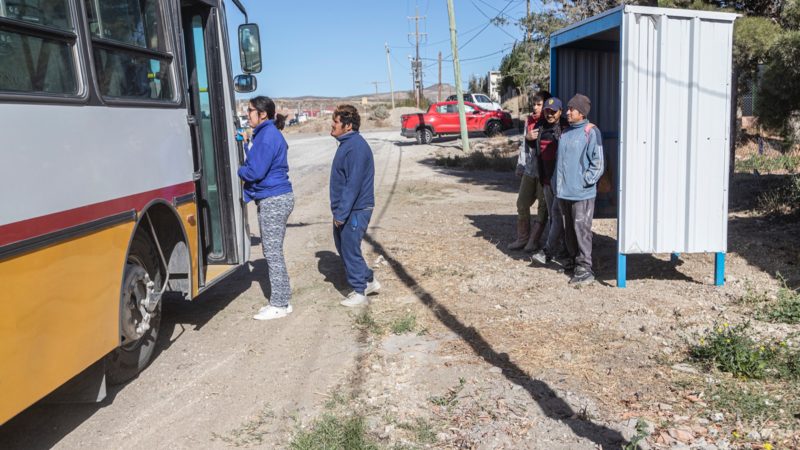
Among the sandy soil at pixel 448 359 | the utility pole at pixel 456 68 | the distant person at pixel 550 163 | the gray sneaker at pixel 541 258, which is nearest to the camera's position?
the sandy soil at pixel 448 359

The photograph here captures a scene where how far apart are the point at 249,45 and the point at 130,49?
2.11 metres

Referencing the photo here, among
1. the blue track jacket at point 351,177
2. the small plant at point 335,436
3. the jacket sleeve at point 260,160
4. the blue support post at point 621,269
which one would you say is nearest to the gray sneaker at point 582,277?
the blue support post at point 621,269

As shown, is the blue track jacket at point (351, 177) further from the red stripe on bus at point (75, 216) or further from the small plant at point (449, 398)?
the small plant at point (449, 398)

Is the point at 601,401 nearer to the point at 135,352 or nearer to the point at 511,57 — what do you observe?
the point at 135,352

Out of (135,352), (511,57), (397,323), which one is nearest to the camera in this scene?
(135,352)

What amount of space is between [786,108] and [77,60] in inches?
381

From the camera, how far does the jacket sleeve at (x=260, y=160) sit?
597 cm

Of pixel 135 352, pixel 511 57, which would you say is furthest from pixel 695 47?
pixel 511 57

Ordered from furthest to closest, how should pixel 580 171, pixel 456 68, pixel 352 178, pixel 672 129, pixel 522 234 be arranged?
pixel 456 68, pixel 522 234, pixel 580 171, pixel 672 129, pixel 352 178

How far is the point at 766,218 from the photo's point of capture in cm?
1009

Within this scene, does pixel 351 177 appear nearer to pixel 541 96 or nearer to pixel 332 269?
pixel 332 269

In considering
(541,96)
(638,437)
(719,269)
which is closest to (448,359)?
(638,437)

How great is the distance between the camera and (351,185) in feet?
20.7

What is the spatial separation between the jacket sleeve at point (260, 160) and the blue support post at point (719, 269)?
4.26 metres
